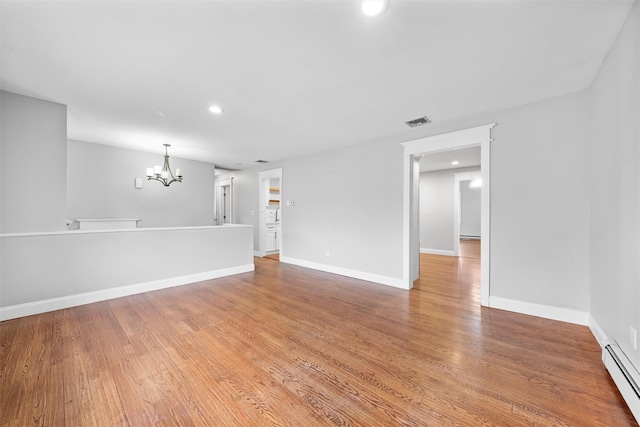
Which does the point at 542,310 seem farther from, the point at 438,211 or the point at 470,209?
the point at 470,209

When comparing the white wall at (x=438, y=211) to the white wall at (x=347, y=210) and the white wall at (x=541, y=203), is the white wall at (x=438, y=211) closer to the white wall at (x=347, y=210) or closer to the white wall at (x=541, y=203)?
the white wall at (x=347, y=210)

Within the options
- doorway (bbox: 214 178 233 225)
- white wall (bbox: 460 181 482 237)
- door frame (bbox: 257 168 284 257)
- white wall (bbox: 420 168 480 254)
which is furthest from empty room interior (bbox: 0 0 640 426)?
white wall (bbox: 460 181 482 237)

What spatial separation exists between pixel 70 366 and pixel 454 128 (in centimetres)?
463

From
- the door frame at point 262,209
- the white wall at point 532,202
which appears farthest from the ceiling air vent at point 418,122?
the door frame at point 262,209

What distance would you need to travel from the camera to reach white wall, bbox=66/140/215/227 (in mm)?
4602

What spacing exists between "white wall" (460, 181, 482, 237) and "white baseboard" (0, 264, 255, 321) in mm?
11122

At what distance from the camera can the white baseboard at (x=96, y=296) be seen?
2.68 metres

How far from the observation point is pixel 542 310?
9.05ft

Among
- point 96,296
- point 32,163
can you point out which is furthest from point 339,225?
point 32,163

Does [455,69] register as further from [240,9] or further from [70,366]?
[70,366]

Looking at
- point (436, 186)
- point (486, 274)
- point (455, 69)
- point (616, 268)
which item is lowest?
point (486, 274)

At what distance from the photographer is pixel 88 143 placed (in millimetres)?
4676

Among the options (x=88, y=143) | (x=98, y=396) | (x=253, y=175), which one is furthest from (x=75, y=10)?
(x=253, y=175)

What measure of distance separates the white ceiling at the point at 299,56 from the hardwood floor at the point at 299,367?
244cm
